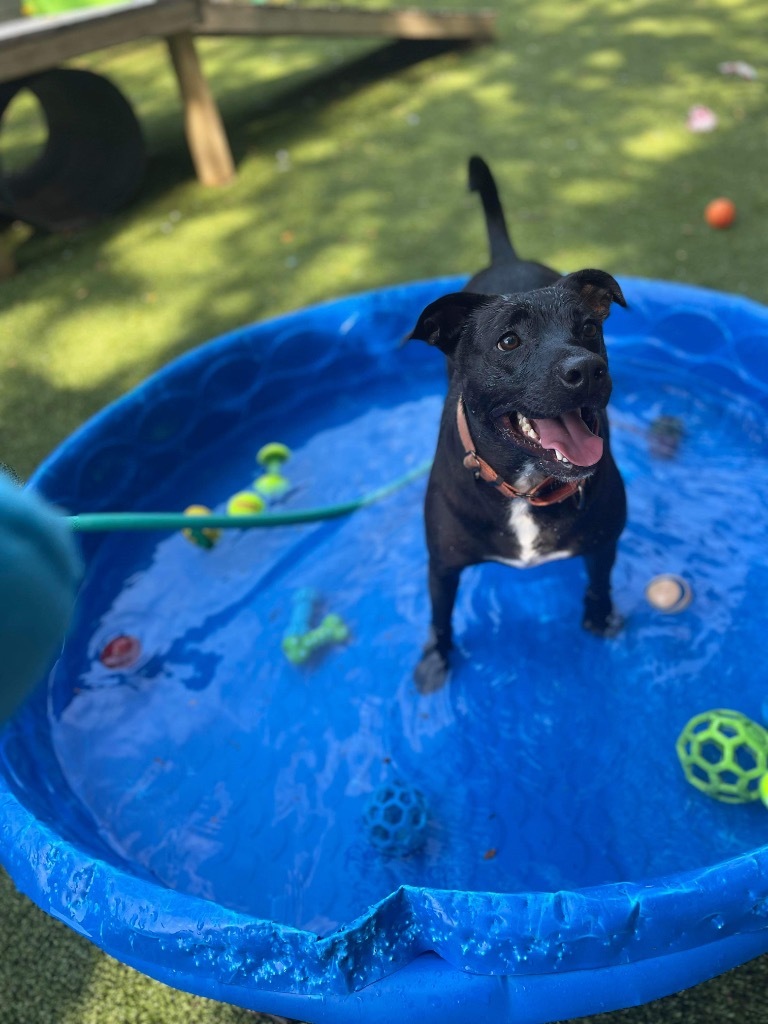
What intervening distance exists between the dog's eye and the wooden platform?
459 cm

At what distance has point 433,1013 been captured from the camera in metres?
1.85

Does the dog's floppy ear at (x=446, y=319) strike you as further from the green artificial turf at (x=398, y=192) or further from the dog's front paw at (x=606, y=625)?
the green artificial turf at (x=398, y=192)

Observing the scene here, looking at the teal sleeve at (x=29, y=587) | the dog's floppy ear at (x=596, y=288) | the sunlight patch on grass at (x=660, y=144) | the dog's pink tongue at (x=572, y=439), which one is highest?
the teal sleeve at (x=29, y=587)

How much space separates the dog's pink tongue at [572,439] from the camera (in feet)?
6.61

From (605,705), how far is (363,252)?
3458 mm

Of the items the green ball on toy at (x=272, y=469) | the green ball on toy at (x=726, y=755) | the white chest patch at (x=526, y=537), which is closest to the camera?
the white chest patch at (x=526, y=537)

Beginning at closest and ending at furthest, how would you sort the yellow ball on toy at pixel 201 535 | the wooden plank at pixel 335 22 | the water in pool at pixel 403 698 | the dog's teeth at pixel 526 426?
the dog's teeth at pixel 526 426
the water in pool at pixel 403 698
the yellow ball on toy at pixel 201 535
the wooden plank at pixel 335 22

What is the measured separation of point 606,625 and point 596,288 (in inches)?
54.4

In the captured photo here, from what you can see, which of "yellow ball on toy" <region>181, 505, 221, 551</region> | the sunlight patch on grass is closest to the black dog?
"yellow ball on toy" <region>181, 505, 221, 551</region>

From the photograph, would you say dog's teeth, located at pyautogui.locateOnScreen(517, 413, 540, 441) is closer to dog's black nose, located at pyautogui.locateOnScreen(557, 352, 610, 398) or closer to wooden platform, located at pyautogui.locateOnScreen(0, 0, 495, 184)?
dog's black nose, located at pyautogui.locateOnScreen(557, 352, 610, 398)

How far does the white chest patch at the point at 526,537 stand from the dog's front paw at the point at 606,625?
2.19 feet

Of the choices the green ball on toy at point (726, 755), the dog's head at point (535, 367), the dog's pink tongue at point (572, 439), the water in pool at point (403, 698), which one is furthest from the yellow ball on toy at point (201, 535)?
the green ball on toy at point (726, 755)

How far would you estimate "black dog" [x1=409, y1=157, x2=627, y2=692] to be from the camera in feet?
6.34

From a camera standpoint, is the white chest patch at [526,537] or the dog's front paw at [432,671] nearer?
the white chest patch at [526,537]
